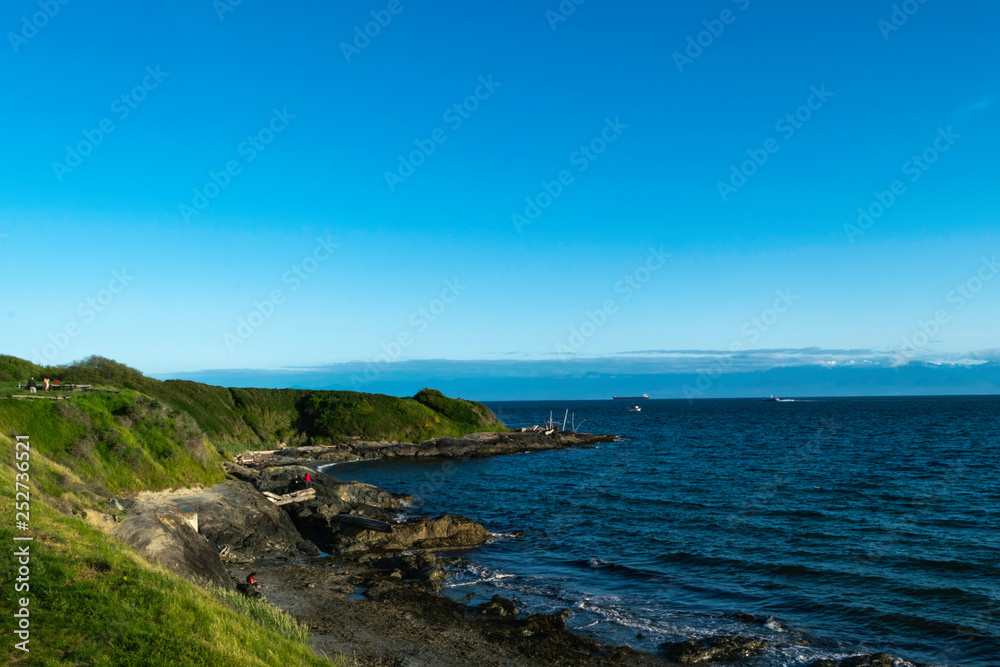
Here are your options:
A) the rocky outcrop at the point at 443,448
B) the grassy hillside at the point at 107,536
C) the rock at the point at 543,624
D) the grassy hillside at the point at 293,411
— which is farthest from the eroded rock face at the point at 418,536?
the grassy hillside at the point at 293,411

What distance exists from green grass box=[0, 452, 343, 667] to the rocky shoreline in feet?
17.5

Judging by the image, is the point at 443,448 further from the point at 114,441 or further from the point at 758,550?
the point at 758,550

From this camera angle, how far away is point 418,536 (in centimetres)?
3325

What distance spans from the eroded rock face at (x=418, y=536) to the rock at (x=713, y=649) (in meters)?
15.7

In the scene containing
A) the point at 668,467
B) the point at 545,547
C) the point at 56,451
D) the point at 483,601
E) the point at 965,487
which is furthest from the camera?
the point at 668,467

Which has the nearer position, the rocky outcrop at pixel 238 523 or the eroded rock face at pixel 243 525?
the rocky outcrop at pixel 238 523

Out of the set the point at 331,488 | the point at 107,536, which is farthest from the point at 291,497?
the point at 107,536

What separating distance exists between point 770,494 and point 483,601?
3024cm

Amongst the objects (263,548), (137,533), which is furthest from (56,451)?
(137,533)

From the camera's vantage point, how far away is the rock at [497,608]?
22109mm

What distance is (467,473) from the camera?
65.8m

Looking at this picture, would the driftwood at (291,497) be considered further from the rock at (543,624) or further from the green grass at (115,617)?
the green grass at (115,617)

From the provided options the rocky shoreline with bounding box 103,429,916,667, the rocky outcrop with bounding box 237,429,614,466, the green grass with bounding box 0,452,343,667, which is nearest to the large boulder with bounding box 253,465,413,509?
the rocky shoreline with bounding box 103,429,916,667

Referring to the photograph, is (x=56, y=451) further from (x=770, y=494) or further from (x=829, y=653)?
(x=770, y=494)
